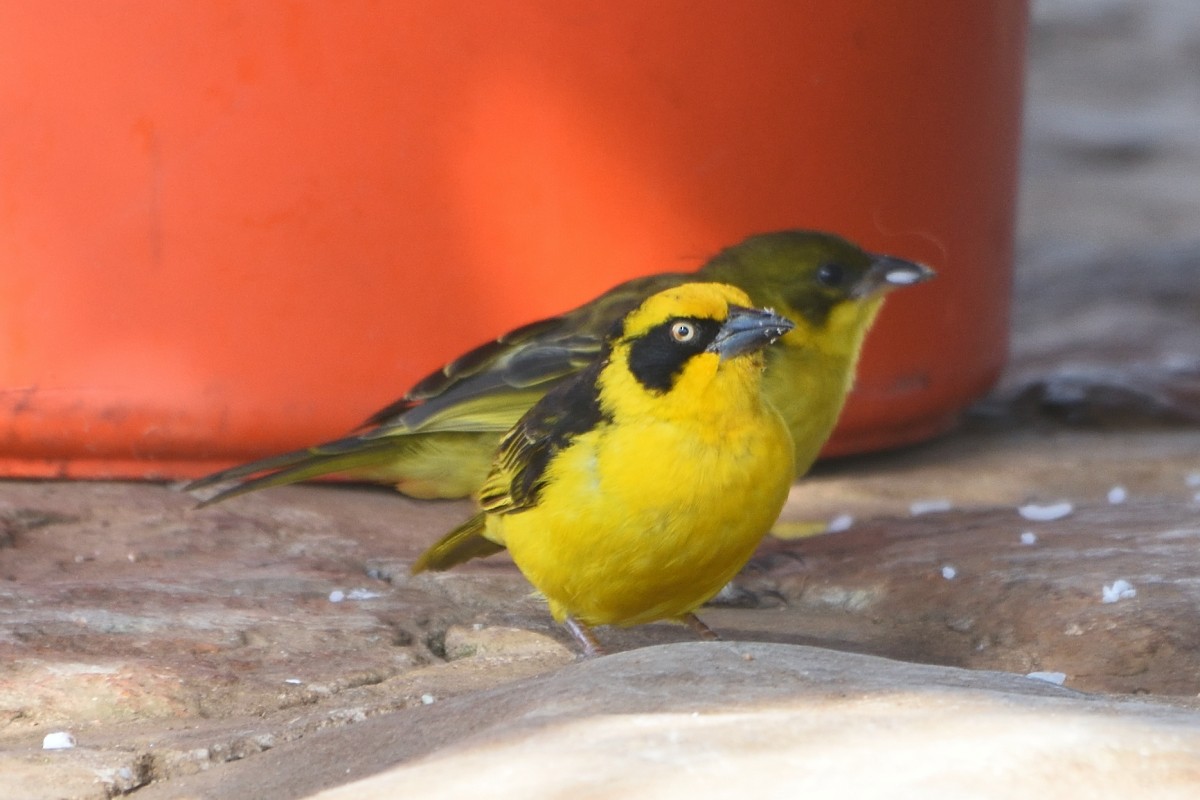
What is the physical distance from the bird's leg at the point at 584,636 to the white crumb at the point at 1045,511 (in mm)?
1504

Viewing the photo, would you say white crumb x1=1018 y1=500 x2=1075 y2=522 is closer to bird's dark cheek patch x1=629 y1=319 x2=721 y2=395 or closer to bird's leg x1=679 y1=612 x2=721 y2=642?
bird's leg x1=679 y1=612 x2=721 y2=642

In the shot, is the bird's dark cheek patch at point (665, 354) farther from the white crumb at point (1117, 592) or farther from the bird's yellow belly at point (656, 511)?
the white crumb at point (1117, 592)

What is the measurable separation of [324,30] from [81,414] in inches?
44.4

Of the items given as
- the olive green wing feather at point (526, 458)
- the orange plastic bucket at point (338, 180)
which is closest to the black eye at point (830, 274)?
the orange plastic bucket at point (338, 180)

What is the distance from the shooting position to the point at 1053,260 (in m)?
8.64

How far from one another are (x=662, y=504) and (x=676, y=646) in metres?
0.36

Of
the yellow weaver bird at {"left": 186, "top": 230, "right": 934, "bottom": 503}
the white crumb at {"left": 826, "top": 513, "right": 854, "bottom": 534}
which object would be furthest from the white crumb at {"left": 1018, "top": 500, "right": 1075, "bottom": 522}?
the yellow weaver bird at {"left": 186, "top": 230, "right": 934, "bottom": 503}

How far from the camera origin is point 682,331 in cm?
315

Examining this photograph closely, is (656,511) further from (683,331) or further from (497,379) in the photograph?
(497,379)

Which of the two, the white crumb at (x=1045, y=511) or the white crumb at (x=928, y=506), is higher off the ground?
the white crumb at (x=1045, y=511)

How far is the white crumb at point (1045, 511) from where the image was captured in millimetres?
4363

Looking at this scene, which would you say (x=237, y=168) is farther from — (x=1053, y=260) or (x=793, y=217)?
(x=1053, y=260)

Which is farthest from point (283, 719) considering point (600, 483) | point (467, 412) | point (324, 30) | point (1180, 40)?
point (1180, 40)

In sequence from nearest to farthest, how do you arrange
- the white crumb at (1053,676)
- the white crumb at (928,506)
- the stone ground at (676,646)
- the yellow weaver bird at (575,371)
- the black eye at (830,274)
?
the stone ground at (676,646), the white crumb at (1053,676), the yellow weaver bird at (575,371), the black eye at (830,274), the white crumb at (928,506)
